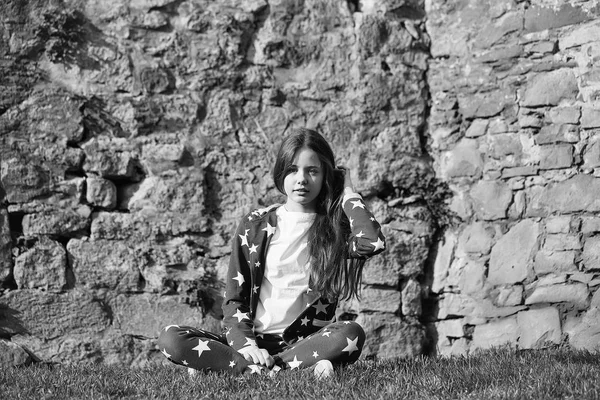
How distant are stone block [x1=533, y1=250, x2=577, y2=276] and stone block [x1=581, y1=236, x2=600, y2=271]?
0.06 m

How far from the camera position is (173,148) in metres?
5.22

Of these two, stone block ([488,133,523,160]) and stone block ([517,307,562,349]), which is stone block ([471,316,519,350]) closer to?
stone block ([517,307,562,349])

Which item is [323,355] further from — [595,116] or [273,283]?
[595,116]

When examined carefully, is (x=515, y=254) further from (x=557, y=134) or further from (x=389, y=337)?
(x=389, y=337)

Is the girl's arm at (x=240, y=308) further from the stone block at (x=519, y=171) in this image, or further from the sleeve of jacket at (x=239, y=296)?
the stone block at (x=519, y=171)

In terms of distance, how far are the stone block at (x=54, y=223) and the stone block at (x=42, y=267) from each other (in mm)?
68

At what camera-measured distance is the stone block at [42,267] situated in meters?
4.99

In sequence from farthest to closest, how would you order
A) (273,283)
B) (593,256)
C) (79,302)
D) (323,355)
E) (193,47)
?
(193,47) < (79,302) < (593,256) < (273,283) < (323,355)

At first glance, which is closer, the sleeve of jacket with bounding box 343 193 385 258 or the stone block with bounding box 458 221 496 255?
the sleeve of jacket with bounding box 343 193 385 258

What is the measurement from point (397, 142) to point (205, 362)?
7.57ft

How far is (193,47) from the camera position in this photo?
5336 millimetres

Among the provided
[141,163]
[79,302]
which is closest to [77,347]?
[79,302]

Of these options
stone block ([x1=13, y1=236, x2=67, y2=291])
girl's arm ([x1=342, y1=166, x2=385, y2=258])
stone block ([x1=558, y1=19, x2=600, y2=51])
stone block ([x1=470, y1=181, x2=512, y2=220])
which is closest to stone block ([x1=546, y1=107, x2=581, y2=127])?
stone block ([x1=558, y1=19, x2=600, y2=51])

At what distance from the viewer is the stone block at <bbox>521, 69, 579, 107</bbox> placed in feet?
16.1
